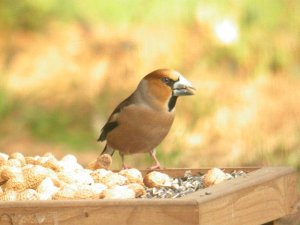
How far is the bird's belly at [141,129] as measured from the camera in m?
5.32

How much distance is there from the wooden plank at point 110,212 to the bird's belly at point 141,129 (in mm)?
1558

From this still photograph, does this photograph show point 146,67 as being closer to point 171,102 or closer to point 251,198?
point 171,102

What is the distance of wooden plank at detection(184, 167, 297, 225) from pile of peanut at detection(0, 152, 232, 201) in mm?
173

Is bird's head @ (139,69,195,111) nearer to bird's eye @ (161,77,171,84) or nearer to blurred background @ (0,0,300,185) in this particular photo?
bird's eye @ (161,77,171,84)

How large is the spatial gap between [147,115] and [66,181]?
1.08m

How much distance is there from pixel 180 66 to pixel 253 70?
61 centimetres

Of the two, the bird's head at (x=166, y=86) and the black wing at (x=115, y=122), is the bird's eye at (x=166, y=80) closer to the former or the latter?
the bird's head at (x=166, y=86)

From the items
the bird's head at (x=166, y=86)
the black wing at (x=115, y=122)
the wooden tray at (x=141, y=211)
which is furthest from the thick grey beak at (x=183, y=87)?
the wooden tray at (x=141, y=211)

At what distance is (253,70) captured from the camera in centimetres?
994

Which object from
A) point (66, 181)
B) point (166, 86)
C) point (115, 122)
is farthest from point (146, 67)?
point (66, 181)

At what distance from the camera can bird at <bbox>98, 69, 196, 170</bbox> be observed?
519cm

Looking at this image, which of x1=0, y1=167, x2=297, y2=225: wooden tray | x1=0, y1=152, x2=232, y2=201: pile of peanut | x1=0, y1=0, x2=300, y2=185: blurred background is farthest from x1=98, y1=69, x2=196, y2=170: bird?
x1=0, y1=0, x2=300, y2=185: blurred background

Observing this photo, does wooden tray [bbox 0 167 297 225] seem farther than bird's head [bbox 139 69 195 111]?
No

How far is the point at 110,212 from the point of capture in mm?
3760
